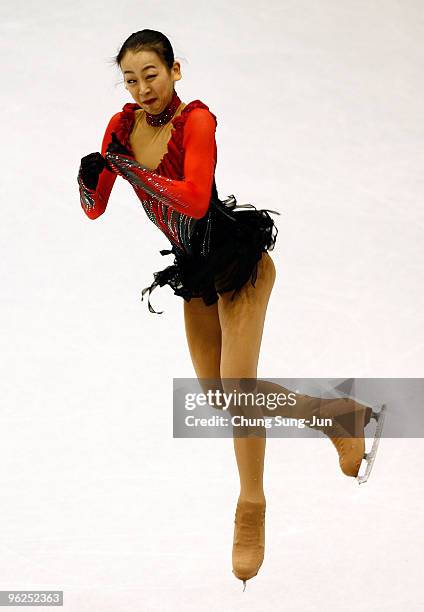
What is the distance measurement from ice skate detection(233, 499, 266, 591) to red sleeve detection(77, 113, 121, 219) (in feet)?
3.34

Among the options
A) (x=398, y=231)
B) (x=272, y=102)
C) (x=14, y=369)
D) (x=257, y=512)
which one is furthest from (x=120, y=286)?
(x=257, y=512)

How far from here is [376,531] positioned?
3.63 m

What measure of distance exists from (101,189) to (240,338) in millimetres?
616

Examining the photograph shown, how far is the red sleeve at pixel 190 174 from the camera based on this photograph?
2779 mm

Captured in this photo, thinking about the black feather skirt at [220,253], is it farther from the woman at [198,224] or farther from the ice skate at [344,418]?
the ice skate at [344,418]

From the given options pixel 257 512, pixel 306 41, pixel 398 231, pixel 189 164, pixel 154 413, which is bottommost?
pixel 257 512

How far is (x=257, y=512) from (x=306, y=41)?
4.74m

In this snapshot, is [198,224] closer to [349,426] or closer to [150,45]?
[150,45]

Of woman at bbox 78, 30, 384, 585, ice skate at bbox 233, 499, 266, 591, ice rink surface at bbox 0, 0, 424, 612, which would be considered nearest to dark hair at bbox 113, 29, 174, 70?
woman at bbox 78, 30, 384, 585

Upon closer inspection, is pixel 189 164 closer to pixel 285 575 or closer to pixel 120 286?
pixel 285 575

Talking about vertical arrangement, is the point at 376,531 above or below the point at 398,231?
below

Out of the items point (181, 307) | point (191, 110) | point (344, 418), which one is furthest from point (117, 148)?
point (181, 307)

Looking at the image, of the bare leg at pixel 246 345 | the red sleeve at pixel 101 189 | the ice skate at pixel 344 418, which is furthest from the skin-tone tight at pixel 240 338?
the red sleeve at pixel 101 189

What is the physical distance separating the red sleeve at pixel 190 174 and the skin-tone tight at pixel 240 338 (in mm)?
398
